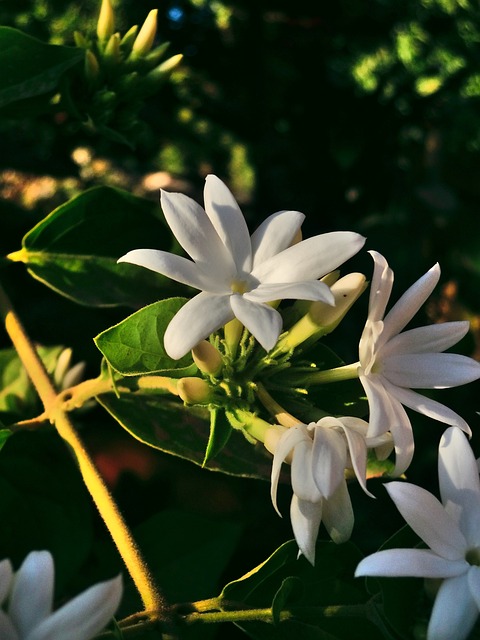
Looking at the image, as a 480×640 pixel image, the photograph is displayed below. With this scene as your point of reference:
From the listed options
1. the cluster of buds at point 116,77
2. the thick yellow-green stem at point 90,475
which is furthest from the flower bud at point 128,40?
the thick yellow-green stem at point 90,475

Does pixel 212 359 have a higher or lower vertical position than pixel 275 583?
higher

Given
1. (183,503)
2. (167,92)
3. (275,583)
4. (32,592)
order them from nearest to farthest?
(32,592) → (275,583) → (183,503) → (167,92)

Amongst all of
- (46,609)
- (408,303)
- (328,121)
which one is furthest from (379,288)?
(328,121)

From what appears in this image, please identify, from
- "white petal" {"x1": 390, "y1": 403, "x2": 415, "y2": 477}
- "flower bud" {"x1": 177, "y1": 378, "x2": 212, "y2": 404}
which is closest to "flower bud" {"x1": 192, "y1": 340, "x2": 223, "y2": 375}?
"flower bud" {"x1": 177, "y1": 378, "x2": 212, "y2": 404}

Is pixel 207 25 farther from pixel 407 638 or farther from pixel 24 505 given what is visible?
pixel 407 638

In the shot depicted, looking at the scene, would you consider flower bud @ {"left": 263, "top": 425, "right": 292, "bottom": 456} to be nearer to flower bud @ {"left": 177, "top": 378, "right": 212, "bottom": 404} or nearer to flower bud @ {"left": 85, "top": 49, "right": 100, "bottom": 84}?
flower bud @ {"left": 177, "top": 378, "right": 212, "bottom": 404}

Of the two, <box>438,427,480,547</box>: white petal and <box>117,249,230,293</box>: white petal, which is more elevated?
<box>117,249,230,293</box>: white petal

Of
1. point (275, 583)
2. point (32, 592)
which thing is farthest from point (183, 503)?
point (32, 592)
